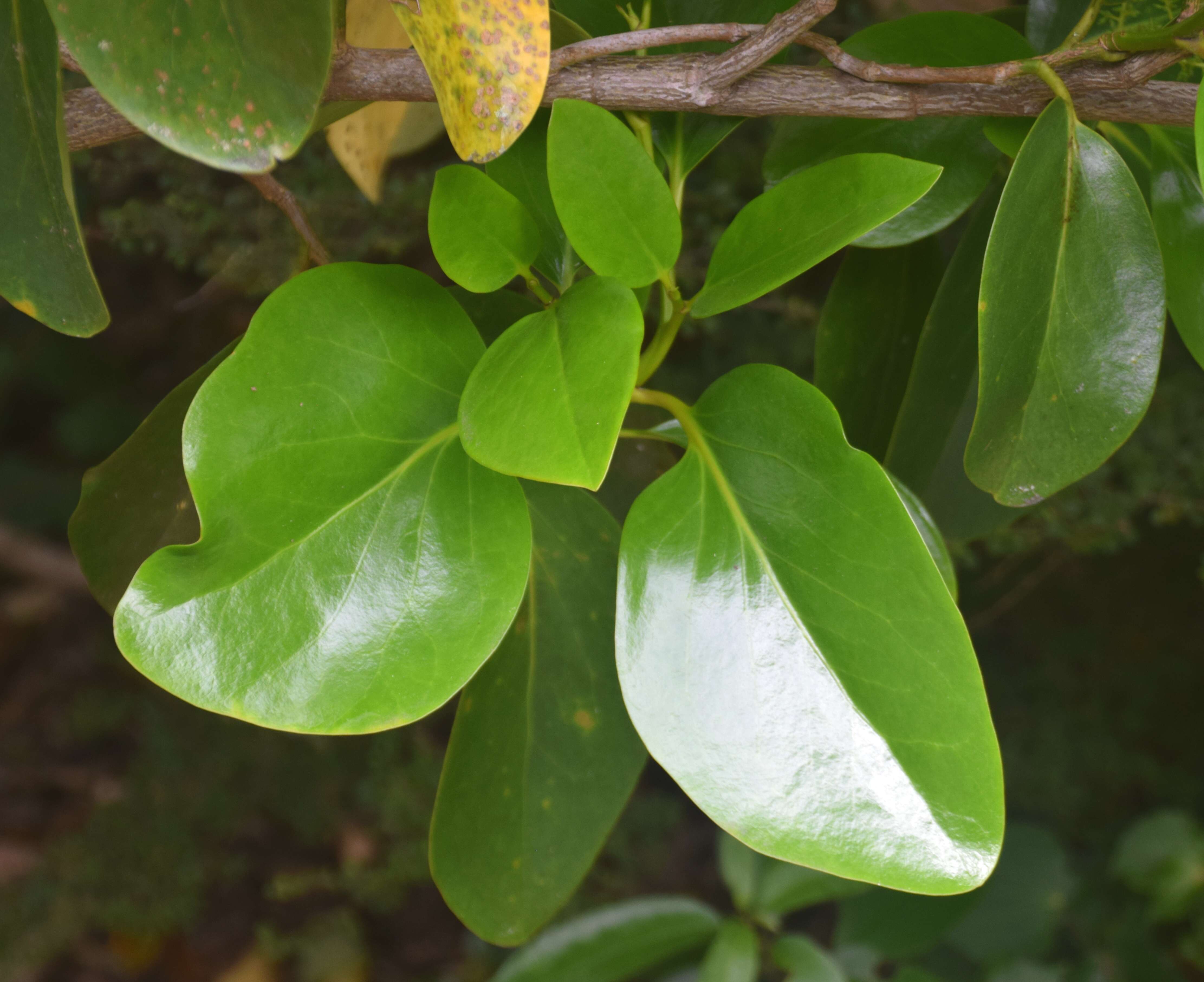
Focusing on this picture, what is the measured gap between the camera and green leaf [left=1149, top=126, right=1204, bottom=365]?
0.38 metres

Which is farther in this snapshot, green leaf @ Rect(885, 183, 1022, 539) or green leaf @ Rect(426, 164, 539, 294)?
green leaf @ Rect(885, 183, 1022, 539)

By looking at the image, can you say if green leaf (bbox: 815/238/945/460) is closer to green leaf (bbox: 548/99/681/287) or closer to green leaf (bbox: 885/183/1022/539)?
green leaf (bbox: 885/183/1022/539)

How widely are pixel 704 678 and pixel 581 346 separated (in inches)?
5.2

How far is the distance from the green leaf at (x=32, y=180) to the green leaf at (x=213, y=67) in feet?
0.21

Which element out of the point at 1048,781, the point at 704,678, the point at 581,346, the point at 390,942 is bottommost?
the point at 390,942

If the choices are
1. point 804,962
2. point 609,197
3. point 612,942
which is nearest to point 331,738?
point 612,942

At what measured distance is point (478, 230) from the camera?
35 centimetres

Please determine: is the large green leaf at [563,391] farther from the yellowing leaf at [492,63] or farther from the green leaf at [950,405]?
the green leaf at [950,405]

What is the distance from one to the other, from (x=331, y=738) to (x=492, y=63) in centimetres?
89

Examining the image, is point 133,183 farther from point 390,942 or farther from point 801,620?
point 390,942

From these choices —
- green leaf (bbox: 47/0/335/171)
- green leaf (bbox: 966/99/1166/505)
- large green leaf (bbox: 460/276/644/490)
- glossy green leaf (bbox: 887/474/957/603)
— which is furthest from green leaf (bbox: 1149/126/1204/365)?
green leaf (bbox: 47/0/335/171)

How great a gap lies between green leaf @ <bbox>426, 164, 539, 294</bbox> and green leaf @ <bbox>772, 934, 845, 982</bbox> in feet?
2.18

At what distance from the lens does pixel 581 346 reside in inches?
11.6

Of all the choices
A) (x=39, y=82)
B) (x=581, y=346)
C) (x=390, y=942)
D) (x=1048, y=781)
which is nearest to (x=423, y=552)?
(x=581, y=346)
